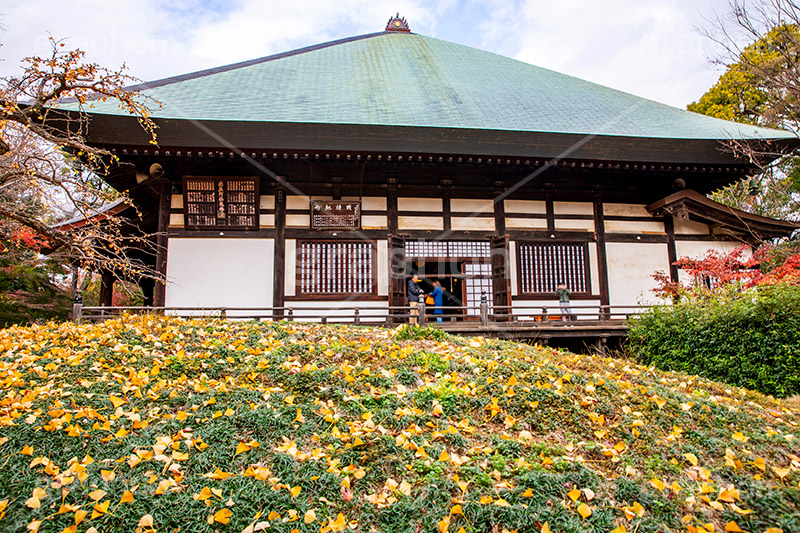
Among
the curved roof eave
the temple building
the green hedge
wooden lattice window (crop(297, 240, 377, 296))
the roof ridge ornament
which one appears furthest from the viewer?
the roof ridge ornament

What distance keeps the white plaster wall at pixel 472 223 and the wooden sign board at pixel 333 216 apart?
2272mm

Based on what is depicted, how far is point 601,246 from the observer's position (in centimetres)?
1223

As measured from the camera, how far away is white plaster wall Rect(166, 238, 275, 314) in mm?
11078

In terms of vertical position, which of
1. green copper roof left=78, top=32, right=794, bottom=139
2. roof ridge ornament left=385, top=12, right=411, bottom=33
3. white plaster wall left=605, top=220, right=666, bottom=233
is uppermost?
roof ridge ornament left=385, top=12, right=411, bottom=33

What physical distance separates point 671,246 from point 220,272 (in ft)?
35.1

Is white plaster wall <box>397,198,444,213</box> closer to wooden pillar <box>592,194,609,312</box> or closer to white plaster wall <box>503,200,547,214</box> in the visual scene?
white plaster wall <box>503,200,547,214</box>

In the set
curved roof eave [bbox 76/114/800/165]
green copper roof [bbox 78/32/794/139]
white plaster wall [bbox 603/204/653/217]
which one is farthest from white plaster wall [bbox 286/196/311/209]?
white plaster wall [bbox 603/204/653/217]

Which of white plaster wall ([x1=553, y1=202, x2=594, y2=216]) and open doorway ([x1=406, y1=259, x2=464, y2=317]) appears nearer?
open doorway ([x1=406, y1=259, x2=464, y2=317])

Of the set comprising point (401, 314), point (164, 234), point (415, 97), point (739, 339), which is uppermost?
point (415, 97)

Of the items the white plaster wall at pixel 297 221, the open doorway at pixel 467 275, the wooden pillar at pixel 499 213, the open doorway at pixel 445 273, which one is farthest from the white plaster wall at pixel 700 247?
the white plaster wall at pixel 297 221

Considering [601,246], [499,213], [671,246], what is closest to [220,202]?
[499,213]

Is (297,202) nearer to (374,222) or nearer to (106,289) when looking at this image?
(374,222)

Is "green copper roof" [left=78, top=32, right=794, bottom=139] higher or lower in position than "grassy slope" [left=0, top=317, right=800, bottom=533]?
higher

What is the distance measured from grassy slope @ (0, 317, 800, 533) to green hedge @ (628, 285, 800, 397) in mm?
1433
